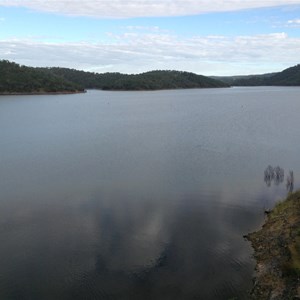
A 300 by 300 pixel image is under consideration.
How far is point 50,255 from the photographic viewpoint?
55.9 feet

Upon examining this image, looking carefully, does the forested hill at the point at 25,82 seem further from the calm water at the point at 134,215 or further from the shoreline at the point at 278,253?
the shoreline at the point at 278,253

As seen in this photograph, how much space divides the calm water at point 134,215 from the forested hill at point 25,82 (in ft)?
371

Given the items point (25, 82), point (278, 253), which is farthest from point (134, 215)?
point (25, 82)

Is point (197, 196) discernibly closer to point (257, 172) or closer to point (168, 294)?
point (257, 172)

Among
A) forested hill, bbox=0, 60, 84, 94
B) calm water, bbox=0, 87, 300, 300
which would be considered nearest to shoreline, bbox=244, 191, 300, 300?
calm water, bbox=0, 87, 300, 300

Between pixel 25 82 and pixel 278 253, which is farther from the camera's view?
pixel 25 82

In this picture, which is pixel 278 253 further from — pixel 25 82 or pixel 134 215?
pixel 25 82

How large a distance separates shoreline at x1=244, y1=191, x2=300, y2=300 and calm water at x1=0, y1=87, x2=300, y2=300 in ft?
2.05

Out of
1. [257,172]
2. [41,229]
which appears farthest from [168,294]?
[257,172]

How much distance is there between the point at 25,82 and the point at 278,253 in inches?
5951

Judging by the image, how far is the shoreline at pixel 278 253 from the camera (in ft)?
43.2

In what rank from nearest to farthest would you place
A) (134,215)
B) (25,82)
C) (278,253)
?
(278,253) < (134,215) < (25,82)

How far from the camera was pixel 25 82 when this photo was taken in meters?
152

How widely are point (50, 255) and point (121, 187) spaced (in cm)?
1028
